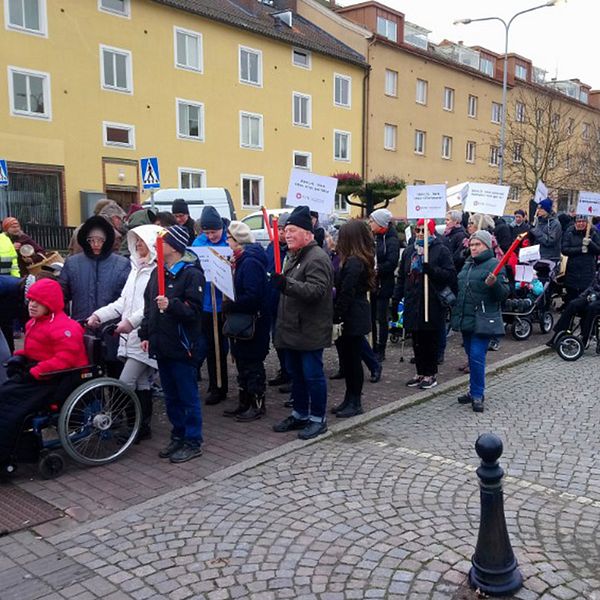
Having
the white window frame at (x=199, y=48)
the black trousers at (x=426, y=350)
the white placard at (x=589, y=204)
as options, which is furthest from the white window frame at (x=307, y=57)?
the black trousers at (x=426, y=350)

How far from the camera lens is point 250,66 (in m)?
30.3

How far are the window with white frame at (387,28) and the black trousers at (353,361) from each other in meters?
35.6

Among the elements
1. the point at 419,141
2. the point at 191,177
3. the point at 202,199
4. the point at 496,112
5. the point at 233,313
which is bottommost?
the point at 233,313

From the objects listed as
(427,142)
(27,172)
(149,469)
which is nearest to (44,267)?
(149,469)

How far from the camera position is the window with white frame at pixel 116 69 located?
80.8 ft

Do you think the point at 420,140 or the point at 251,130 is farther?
the point at 420,140

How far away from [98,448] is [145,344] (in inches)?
39.8

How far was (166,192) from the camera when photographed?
18.8 metres

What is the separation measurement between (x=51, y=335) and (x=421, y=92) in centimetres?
3895

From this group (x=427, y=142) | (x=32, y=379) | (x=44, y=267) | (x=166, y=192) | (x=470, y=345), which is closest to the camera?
(x=32, y=379)

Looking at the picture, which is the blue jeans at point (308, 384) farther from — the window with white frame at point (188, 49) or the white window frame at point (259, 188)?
the white window frame at point (259, 188)

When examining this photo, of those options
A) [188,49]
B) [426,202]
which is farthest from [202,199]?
[188,49]

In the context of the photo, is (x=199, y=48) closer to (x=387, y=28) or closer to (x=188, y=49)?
(x=188, y=49)

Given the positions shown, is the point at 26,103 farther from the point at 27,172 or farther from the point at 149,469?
the point at 149,469
